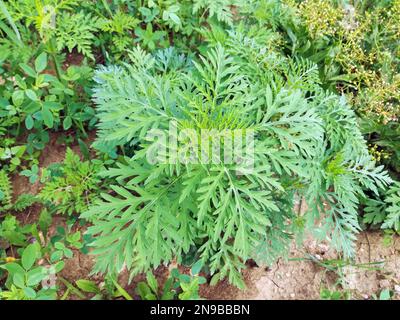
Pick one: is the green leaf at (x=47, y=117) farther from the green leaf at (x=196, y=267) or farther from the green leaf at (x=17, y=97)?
the green leaf at (x=196, y=267)

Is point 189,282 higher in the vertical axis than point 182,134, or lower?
lower

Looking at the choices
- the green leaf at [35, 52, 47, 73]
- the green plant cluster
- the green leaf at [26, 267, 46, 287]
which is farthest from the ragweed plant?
the green leaf at [35, 52, 47, 73]

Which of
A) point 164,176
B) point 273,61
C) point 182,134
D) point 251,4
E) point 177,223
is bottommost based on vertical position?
point 177,223

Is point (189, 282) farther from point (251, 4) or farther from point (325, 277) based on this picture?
point (251, 4)

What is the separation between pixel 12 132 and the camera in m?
2.76

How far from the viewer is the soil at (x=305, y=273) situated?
2.44 meters

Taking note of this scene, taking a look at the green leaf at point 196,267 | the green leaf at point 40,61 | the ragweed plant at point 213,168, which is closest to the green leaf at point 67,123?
the green leaf at point 40,61


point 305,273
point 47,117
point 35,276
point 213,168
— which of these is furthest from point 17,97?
point 305,273

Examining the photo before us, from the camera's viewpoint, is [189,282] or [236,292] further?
[236,292]

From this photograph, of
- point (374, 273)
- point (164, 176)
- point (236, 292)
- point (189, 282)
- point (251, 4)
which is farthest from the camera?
point (251, 4)

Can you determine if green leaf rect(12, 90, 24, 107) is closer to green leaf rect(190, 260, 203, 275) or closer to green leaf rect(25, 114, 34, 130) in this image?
green leaf rect(25, 114, 34, 130)

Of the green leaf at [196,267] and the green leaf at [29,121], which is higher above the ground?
the green leaf at [29,121]

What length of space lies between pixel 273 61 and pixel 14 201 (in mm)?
1915

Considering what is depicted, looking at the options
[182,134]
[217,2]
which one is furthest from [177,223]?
[217,2]
